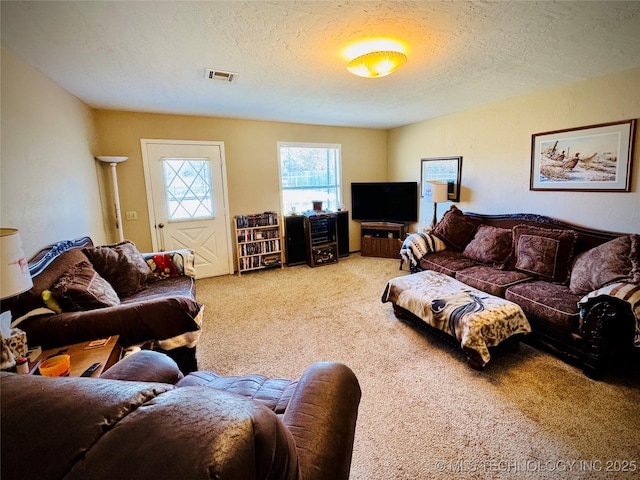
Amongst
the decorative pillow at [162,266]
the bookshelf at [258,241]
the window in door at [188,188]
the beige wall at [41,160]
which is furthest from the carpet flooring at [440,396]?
the window in door at [188,188]

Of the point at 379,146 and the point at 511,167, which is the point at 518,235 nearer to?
the point at 511,167

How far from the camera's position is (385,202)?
5648 mm

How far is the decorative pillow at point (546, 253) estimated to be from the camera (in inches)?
114

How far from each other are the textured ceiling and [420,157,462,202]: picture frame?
4.07ft

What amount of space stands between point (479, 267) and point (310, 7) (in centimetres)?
301

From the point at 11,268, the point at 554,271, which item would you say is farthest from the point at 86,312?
the point at 554,271

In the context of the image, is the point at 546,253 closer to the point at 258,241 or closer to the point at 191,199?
the point at 258,241

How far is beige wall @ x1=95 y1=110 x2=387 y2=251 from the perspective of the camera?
13.3ft

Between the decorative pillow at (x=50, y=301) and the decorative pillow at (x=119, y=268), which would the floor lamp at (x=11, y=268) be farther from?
the decorative pillow at (x=119, y=268)

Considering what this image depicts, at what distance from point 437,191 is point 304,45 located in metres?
3.09

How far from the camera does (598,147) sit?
3.03 meters

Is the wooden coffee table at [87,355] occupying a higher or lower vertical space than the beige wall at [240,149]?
lower

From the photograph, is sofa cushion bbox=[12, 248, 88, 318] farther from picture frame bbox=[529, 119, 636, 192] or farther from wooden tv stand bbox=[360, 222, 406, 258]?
picture frame bbox=[529, 119, 636, 192]

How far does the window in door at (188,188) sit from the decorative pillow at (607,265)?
452 centimetres
